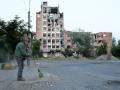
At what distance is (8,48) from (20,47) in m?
24.0

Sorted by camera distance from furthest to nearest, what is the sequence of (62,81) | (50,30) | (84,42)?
(50,30) < (84,42) < (62,81)

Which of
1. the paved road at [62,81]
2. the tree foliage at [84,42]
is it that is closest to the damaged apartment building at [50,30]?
the tree foliage at [84,42]

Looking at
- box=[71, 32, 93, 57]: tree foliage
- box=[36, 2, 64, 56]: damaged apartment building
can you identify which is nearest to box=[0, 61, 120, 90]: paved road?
box=[71, 32, 93, 57]: tree foliage

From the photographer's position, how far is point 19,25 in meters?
A: 40.3

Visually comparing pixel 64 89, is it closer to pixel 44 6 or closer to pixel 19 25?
pixel 19 25

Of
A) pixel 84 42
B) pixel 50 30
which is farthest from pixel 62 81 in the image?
pixel 50 30

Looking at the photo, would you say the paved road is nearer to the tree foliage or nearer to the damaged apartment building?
the tree foliage

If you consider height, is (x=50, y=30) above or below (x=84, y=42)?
above

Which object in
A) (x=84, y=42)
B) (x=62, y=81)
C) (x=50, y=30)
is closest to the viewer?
(x=62, y=81)

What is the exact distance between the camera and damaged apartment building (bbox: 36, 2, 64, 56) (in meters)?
191

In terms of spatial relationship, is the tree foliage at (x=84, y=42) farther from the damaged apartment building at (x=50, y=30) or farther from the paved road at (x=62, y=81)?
the paved road at (x=62, y=81)

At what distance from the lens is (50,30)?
196 metres

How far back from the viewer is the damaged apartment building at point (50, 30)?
190875 mm

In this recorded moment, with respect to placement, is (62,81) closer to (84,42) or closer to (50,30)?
(84,42)
